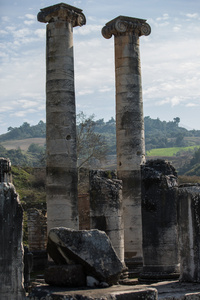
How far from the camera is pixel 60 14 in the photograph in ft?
61.4

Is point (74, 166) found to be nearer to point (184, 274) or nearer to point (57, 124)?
point (57, 124)

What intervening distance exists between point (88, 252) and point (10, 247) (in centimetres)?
157

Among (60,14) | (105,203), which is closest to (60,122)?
(60,14)

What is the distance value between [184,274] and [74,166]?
857cm

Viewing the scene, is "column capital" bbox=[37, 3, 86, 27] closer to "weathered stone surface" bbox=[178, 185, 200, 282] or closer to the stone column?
the stone column

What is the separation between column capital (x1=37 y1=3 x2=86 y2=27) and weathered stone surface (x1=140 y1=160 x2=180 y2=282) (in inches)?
328

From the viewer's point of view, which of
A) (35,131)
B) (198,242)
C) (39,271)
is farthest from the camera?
(35,131)

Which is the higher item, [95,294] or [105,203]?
[105,203]

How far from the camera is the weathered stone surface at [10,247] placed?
8531 millimetres

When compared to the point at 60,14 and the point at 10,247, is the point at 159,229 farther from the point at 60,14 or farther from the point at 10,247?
the point at 60,14

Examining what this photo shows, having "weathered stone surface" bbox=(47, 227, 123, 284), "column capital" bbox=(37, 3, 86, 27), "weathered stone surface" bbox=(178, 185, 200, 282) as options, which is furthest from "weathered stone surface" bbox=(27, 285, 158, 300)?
"column capital" bbox=(37, 3, 86, 27)

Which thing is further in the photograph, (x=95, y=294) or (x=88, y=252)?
(x=88, y=252)

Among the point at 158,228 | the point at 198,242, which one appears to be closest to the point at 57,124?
the point at 158,228

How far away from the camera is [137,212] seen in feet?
63.7
